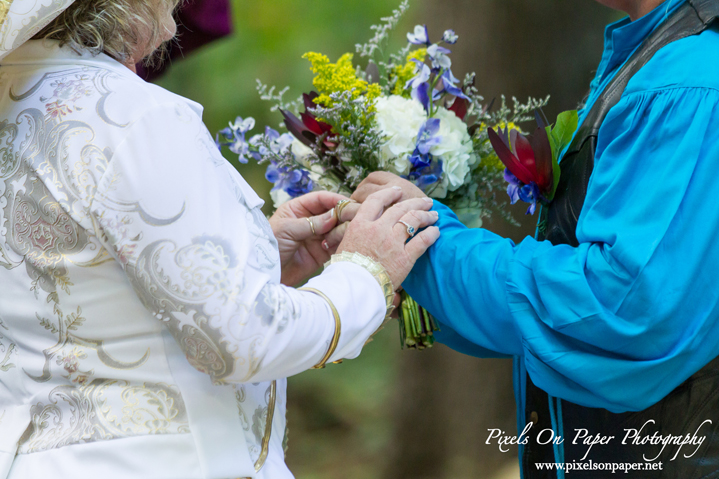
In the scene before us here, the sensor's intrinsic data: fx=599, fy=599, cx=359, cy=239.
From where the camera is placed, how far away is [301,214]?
1.72 metres

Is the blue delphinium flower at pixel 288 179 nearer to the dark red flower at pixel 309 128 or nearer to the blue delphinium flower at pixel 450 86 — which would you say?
the dark red flower at pixel 309 128

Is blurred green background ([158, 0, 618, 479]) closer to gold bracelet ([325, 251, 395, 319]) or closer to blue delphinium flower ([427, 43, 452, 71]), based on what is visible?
blue delphinium flower ([427, 43, 452, 71])

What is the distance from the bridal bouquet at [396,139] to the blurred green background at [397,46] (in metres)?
1.63

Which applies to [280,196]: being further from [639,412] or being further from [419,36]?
[639,412]

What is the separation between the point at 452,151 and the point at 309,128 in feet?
1.31

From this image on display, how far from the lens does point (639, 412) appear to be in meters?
1.37

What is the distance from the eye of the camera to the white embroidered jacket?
0.93m

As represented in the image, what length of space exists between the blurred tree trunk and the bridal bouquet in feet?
5.21

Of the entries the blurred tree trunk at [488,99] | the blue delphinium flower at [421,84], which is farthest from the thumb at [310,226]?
the blurred tree trunk at [488,99]

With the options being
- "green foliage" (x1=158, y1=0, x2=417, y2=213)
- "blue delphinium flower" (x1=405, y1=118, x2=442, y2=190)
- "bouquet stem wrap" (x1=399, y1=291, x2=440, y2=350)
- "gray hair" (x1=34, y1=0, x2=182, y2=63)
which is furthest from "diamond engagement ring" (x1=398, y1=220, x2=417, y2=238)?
"green foliage" (x1=158, y1=0, x2=417, y2=213)

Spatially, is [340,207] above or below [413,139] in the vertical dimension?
below

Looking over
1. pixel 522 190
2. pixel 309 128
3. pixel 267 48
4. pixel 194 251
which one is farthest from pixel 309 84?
pixel 194 251

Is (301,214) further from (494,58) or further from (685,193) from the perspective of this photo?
(494,58)

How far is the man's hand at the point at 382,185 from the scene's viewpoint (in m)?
1.55
